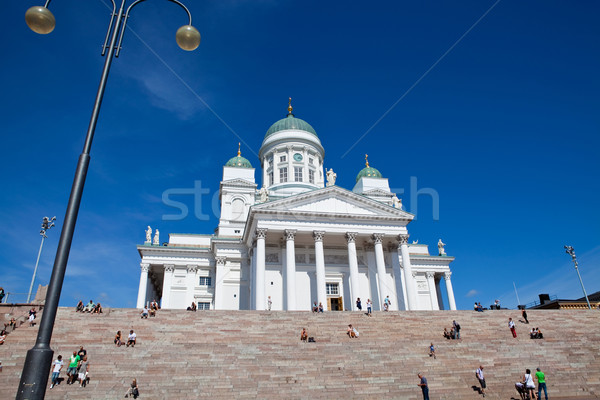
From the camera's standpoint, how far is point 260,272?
1297 inches

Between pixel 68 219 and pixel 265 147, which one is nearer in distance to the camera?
pixel 68 219

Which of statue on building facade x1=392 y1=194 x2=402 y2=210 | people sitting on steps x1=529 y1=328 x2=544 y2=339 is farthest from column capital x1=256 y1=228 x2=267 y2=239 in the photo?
people sitting on steps x1=529 y1=328 x2=544 y2=339

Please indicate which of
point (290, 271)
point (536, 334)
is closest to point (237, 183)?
point (290, 271)

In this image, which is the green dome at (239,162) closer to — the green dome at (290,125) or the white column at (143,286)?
the green dome at (290,125)

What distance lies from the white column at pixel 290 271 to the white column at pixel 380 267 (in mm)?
7304

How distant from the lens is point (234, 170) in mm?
50344

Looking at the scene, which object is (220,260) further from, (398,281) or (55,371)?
(55,371)

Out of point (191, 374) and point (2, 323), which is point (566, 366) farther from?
point (2, 323)

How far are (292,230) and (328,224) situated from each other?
3295mm

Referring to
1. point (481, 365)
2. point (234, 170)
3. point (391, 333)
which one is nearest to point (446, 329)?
point (391, 333)

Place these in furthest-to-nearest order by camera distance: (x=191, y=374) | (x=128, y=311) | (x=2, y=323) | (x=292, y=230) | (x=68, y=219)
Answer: (x=292, y=230), (x=128, y=311), (x=2, y=323), (x=191, y=374), (x=68, y=219)

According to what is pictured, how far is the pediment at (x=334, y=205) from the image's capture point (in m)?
35.4

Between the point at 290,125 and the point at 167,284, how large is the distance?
24.4 m

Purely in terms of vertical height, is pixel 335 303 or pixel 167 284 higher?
pixel 167 284
